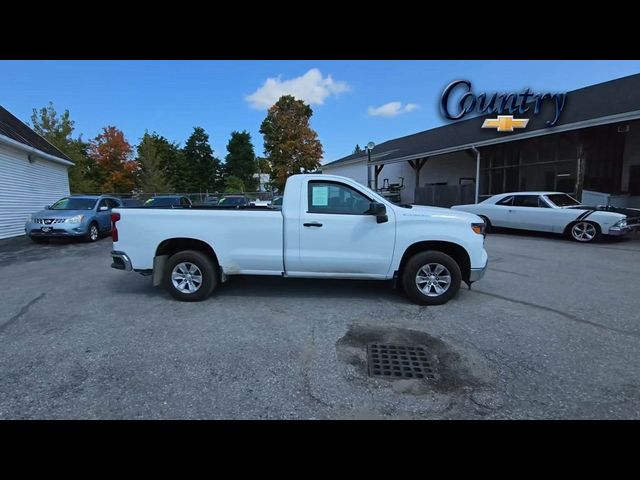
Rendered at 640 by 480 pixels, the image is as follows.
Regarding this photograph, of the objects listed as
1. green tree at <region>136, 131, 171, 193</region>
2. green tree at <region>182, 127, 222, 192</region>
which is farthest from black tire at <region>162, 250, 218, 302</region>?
green tree at <region>182, 127, 222, 192</region>

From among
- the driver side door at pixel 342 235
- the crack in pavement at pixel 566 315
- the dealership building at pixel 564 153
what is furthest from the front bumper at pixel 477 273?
the dealership building at pixel 564 153

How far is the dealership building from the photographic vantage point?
12719mm

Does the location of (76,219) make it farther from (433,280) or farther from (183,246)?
(433,280)

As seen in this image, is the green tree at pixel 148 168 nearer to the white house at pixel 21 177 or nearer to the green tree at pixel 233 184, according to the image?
the green tree at pixel 233 184

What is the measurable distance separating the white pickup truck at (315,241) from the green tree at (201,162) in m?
56.1

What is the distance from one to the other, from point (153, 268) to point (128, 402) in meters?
2.59

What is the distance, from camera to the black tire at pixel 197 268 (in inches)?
187

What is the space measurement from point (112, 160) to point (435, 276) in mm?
47682

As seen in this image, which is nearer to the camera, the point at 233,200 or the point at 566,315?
the point at 566,315

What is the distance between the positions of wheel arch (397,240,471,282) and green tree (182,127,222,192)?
57447 mm

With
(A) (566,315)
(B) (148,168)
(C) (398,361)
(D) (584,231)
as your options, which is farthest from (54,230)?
(B) (148,168)

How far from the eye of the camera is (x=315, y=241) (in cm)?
463
